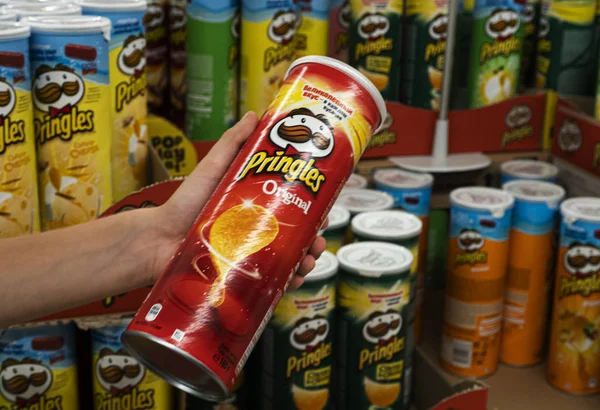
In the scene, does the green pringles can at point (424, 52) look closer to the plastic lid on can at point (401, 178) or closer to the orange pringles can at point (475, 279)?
the plastic lid on can at point (401, 178)

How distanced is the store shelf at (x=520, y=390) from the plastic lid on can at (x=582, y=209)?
42cm


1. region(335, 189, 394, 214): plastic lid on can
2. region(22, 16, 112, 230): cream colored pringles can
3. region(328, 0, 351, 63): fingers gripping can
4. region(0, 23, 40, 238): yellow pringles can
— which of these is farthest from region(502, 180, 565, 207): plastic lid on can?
region(0, 23, 40, 238): yellow pringles can

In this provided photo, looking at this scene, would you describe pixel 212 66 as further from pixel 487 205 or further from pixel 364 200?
pixel 487 205

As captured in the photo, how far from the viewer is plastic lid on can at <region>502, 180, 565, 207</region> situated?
1750 mm

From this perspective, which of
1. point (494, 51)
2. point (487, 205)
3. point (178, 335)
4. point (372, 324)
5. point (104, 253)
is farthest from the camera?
point (494, 51)

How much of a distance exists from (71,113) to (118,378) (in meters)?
0.45

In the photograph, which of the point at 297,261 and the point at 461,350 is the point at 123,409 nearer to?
the point at 297,261

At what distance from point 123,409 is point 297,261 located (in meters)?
0.60

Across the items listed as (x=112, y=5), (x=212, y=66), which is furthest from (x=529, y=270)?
(x=112, y=5)

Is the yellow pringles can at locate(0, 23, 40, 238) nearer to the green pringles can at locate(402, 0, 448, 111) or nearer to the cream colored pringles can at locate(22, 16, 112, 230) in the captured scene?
the cream colored pringles can at locate(22, 16, 112, 230)

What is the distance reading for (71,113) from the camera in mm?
1222

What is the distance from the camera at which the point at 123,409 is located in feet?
4.35

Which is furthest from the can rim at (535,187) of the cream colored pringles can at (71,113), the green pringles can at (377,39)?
the cream colored pringles can at (71,113)

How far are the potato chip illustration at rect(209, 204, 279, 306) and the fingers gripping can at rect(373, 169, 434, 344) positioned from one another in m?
1.00
